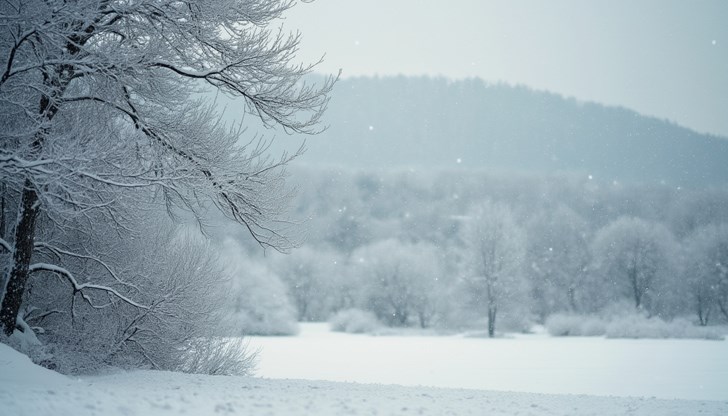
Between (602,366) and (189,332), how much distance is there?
17816 millimetres

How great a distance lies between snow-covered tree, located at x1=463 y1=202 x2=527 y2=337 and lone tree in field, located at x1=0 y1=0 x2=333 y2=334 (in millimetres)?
36801

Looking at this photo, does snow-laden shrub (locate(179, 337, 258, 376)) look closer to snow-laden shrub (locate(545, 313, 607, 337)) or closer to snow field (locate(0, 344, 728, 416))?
snow field (locate(0, 344, 728, 416))

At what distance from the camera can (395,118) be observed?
129250 mm

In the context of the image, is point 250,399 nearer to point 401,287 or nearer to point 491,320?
point 491,320

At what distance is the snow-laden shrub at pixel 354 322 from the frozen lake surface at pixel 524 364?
7.61 meters

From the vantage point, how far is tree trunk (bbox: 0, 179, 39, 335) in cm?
799

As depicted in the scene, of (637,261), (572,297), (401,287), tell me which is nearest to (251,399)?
(401,287)

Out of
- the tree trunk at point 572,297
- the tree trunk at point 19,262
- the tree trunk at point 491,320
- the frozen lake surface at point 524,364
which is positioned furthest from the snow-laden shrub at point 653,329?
the tree trunk at point 19,262

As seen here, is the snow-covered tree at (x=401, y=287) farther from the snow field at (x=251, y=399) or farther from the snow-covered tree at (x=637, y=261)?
the snow field at (x=251, y=399)

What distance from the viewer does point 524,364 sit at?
2433 cm

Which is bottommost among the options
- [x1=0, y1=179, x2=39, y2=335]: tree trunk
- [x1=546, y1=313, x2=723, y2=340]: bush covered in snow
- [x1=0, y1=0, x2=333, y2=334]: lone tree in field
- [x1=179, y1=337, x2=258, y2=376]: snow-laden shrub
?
[x1=546, y1=313, x2=723, y2=340]: bush covered in snow

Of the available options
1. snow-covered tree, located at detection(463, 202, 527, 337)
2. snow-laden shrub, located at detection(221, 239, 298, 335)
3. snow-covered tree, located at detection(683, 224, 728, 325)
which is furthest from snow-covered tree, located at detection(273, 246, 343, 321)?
snow-covered tree, located at detection(683, 224, 728, 325)

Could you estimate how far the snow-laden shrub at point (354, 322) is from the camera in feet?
144

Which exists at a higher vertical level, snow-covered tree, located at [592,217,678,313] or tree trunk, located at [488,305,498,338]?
snow-covered tree, located at [592,217,678,313]
